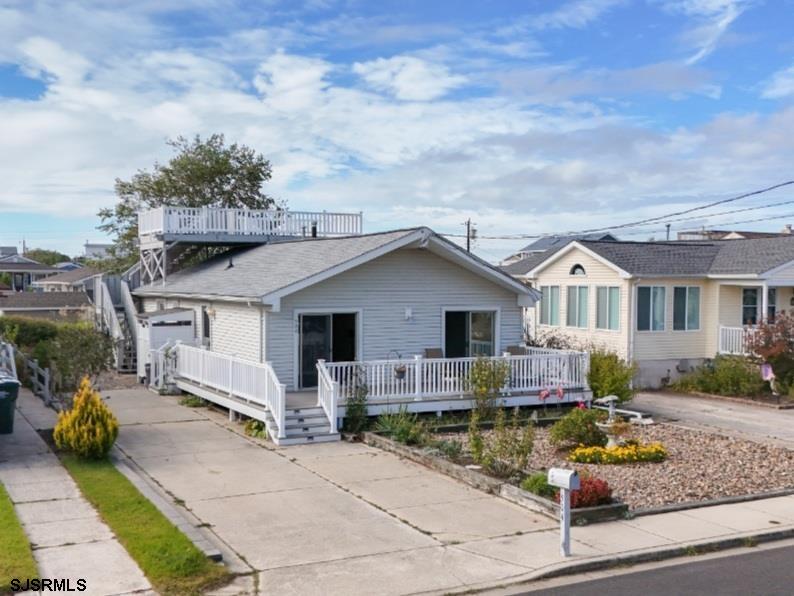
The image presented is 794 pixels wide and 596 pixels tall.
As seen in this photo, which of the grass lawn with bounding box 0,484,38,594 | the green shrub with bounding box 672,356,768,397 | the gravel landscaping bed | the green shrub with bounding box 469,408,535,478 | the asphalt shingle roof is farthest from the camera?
the green shrub with bounding box 672,356,768,397

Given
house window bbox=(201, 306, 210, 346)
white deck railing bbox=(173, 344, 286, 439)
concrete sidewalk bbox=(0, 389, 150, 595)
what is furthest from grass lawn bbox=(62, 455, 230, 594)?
house window bbox=(201, 306, 210, 346)

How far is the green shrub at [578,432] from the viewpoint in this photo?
49.1ft

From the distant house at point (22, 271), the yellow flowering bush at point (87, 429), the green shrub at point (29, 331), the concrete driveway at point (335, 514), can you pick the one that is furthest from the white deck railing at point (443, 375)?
the distant house at point (22, 271)

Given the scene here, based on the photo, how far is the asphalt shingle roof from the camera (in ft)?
62.7

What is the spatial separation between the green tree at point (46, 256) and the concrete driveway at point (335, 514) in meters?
129

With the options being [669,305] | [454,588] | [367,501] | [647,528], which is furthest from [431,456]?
[669,305]

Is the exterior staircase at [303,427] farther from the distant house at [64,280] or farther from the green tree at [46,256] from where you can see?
the green tree at [46,256]

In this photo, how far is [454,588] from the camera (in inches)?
327

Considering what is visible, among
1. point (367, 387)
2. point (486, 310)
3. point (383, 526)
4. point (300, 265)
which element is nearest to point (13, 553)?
point (383, 526)

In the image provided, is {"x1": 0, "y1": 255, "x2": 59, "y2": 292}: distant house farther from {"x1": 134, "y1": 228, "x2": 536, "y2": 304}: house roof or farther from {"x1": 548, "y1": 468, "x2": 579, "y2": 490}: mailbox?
{"x1": 548, "y1": 468, "x2": 579, "y2": 490}: mailbox

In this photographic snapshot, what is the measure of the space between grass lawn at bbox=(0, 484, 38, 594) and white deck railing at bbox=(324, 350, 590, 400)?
7.61 m

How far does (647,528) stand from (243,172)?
32.7m

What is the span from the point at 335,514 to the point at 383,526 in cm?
82

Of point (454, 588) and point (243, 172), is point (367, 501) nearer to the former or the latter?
point (454, 588)
